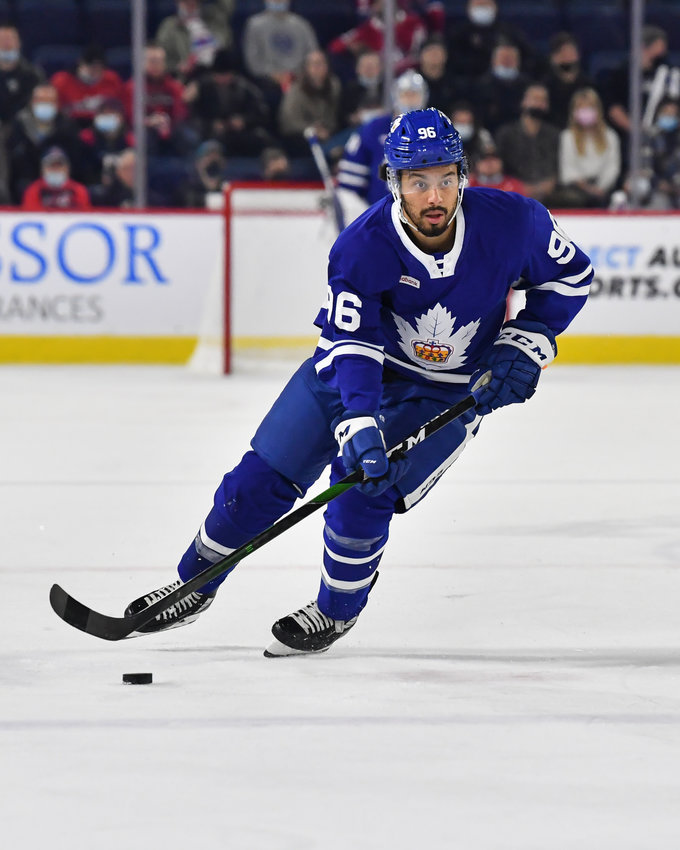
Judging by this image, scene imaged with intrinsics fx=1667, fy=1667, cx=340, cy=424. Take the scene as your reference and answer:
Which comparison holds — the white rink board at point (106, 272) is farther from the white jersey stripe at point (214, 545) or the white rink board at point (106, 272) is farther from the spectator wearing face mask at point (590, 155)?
the white jersey stripe at point (214, 545)

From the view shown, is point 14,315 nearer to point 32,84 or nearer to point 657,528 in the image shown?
point 32,84

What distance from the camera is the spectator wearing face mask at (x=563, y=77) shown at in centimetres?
848

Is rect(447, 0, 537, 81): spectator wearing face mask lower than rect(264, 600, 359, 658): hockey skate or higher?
higher

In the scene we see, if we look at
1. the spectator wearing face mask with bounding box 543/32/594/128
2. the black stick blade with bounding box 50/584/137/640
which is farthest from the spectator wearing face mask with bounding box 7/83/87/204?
the black stick blade with bounding box 50/584/137/640

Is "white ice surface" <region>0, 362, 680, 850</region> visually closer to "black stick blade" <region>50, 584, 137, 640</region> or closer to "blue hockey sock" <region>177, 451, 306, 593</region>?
"black stick blade" <region>50, 584, 137, 640</region>

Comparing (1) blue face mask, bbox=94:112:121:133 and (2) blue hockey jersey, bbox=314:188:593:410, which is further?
(1) blue face mask, bbox=94:112:121:133

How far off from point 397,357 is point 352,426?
0.95ft

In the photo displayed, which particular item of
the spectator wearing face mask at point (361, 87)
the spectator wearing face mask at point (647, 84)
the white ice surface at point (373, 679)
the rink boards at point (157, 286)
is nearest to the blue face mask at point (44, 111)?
the rink boards at point (157, 286)

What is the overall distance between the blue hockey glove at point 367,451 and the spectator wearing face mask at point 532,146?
5691 mm

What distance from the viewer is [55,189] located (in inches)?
316

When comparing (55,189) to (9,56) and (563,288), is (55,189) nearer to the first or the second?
(9,56)

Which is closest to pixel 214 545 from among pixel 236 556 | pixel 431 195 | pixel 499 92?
pixel 236 556

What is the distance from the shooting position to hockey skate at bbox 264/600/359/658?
2850 mm

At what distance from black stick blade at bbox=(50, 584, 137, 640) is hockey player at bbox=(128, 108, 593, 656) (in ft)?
0.28
